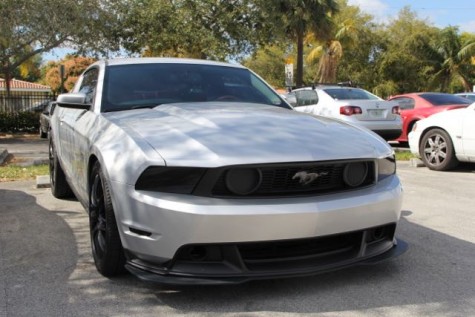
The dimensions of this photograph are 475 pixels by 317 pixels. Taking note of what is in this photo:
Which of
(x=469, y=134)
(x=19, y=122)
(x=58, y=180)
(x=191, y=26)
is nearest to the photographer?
(x=58, y=180)

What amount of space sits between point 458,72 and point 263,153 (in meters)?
47.3

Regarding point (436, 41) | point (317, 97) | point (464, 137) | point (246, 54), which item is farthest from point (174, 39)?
point (436, 41)

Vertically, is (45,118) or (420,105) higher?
(420,105)

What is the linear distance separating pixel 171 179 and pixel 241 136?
538mm

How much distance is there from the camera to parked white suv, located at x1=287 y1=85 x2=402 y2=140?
1162cm

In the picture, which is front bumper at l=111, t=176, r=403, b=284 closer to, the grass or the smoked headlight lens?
the smoked headlight lens

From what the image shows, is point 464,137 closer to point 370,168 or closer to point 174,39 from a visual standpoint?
point 370,168

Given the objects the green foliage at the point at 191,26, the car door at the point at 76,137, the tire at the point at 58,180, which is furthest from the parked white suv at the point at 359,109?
the green foliage at the point at 191,26

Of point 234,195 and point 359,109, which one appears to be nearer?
point 234,195

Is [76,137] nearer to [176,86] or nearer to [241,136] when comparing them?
[176,86]

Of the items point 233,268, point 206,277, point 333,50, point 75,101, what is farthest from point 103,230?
point 333,50

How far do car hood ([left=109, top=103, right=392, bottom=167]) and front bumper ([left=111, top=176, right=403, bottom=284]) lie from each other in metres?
0.25

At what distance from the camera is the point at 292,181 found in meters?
3.31

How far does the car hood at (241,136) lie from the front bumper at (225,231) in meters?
0.25
